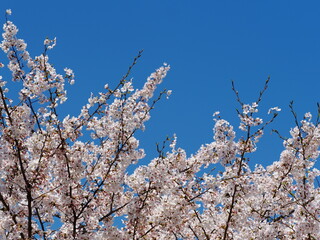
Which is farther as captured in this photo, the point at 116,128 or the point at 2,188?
Answer: the point at 116,128

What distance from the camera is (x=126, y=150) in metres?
10.0

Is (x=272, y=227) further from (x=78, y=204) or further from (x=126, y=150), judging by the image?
(x=78, y=204)

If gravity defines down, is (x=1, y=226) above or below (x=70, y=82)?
below

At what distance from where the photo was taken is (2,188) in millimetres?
9383

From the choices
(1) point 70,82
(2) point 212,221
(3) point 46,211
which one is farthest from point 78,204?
(2) point 212,221

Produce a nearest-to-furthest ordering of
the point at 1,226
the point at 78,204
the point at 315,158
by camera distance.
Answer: the point at 1,226 < the point at 78,204 < the point at 315,158

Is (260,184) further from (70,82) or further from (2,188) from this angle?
(2,188)

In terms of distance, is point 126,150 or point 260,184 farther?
point 260,184

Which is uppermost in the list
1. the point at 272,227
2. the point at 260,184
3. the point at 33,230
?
the point at 260,184

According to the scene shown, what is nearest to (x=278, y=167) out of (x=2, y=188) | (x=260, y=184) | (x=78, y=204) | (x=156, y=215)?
(x=260, y=184)

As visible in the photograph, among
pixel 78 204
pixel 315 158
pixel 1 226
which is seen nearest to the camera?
pixel 1 226

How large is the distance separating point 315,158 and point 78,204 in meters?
6.32

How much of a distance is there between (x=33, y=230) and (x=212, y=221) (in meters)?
4.75

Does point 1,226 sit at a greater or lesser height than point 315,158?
lesser
